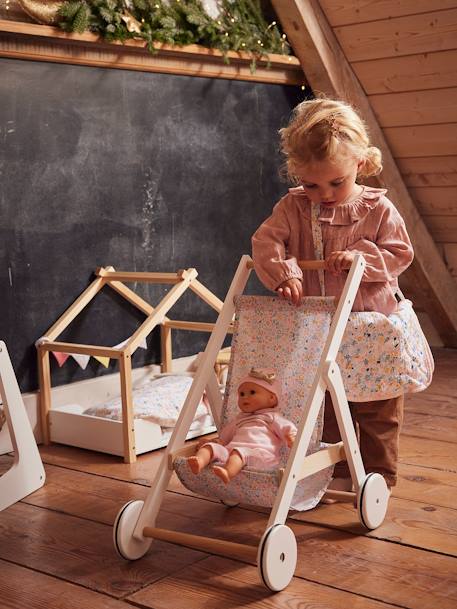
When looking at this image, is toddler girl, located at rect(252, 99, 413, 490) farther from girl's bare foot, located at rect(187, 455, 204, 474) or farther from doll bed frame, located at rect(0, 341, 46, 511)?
doll bed frame, located at rect(0, 341, 46, 511)

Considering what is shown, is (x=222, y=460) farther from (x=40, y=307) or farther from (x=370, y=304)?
(x=40, y=307)

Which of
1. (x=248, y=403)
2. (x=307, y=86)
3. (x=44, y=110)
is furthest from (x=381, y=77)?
(x=248, y=403)

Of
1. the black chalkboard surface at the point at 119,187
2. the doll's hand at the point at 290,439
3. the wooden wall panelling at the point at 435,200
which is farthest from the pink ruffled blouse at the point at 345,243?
the wooden wall panelling at the point at 435,200

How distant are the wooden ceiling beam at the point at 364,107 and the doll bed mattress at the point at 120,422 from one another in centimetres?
139

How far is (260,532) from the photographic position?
7.10ft

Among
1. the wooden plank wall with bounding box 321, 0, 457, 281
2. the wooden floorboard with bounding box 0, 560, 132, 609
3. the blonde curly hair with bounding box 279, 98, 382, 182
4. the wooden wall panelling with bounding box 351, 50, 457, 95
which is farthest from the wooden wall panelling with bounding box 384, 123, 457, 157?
the wooden floorboard with bounding box 0, 560, 132, 609

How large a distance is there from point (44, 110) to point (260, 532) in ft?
5.11

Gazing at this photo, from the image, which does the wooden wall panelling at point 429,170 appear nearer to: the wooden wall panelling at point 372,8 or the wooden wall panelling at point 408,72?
the wooden wall panelling at point 408,72

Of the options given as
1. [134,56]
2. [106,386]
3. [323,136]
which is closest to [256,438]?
[323,136]

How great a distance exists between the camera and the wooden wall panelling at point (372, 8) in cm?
321

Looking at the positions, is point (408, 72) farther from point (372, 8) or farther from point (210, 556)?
point (210, 556)

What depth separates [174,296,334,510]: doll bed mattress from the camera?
2.03 m

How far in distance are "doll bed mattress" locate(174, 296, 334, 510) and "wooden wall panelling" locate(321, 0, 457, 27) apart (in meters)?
1.57

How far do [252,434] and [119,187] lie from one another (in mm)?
1425
